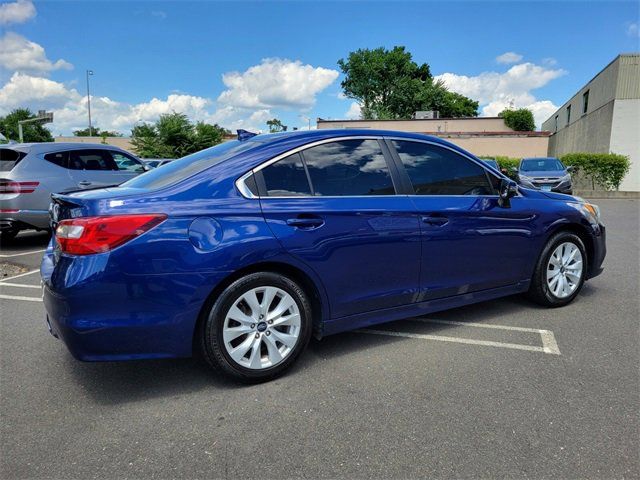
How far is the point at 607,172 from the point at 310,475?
23.1 m

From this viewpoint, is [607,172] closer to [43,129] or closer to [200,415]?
[200,415]

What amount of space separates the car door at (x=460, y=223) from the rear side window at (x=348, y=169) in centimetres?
18

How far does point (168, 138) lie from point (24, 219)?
89.3 ft

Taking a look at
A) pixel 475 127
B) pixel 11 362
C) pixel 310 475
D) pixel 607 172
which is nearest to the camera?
pixel 310 475

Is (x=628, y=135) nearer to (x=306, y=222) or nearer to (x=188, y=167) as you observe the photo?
(x=306, y=222)

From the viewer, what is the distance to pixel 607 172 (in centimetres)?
2105

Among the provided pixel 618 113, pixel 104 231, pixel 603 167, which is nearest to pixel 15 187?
pixel 104 231

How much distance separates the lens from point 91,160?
852cm

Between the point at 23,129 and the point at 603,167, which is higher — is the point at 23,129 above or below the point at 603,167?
above

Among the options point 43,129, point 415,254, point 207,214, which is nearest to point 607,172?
point 415,254

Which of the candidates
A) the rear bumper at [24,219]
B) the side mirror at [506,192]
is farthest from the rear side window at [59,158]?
the side mirror at [506,192]

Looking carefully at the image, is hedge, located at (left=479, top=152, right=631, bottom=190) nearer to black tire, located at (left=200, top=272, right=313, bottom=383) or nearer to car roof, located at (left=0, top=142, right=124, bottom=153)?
car roof, located at (left=0, top=142, right=124, bottom=153)

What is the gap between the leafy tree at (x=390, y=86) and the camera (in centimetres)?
6009

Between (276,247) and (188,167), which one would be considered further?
(188,167)
